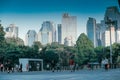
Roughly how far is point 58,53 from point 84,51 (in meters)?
6.49

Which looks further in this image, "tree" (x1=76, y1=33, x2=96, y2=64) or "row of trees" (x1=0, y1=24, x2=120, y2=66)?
"tree" (x1=76, y1=33, x2=96, y2=64)

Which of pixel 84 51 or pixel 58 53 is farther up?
pixel 84 51

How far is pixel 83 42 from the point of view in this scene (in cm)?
9356

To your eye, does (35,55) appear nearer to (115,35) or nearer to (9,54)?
(9,54)

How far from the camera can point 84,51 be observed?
9031 cm

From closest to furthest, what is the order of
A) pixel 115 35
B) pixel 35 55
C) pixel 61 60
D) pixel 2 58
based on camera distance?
pixel 2 58, pixel 35 55, pixel 61 60, pixel 115 35

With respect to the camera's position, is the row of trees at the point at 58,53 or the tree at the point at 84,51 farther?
the tree at the point at 84,51

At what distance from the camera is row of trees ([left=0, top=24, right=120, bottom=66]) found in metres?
73.0

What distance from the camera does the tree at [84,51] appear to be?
3504 inches

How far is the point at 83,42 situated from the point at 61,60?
9028 mm

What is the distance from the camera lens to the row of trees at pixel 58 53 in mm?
73000

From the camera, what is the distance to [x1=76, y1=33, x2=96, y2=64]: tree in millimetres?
89000

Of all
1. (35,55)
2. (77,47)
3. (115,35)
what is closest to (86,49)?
(77,47)

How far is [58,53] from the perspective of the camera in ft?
296
